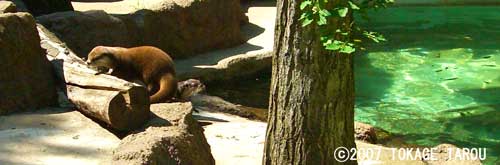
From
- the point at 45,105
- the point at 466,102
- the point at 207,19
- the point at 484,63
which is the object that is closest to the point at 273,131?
the point at 45,105

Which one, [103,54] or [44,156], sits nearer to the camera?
[44,156]

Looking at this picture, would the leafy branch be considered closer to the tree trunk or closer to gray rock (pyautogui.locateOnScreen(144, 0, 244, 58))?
the tree trunk

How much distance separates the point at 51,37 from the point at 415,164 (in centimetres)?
291

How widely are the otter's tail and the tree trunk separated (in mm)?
2374

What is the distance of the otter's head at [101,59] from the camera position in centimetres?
688

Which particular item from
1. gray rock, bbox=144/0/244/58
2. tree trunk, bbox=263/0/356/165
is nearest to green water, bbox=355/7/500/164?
gray rock, bbox=144/0/244/58

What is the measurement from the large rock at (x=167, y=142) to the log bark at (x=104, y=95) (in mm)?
124

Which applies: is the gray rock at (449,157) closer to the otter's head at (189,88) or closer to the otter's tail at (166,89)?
the otter's tail at (166,89)

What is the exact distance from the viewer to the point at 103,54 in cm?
692

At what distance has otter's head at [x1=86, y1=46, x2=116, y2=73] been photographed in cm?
688

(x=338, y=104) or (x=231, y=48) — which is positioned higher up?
(x=338, y=104)

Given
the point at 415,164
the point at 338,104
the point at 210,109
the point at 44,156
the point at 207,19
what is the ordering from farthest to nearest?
the point at 207,19
the point at 210,109
the point at 415,164
the point at 44,156
the point at 338,104

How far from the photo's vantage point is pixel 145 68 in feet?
23.8

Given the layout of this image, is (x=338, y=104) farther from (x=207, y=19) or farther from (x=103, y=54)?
(x=207, y=19)
